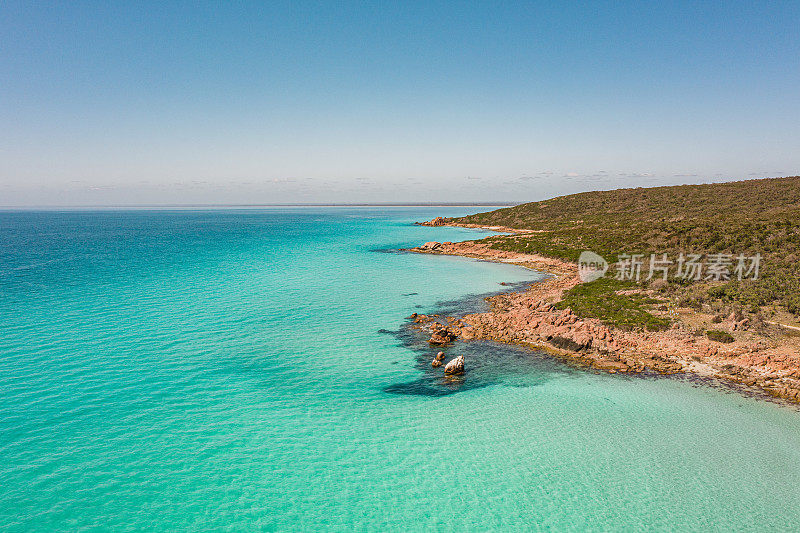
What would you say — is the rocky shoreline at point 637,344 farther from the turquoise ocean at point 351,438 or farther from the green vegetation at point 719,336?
the turquoise ocean at point 351,438

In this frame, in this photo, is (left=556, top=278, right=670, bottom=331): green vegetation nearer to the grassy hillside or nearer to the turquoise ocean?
the grassy hillside

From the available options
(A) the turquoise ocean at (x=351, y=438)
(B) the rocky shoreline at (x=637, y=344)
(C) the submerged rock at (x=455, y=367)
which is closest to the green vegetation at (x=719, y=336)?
(B) the rocky shoreline at (x=637, y=344)

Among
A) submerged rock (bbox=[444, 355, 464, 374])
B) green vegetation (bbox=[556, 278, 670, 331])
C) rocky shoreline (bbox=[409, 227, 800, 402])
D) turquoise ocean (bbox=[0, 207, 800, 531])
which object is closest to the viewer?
turquoise ocean (bbox=[0, 207, 800, 531])

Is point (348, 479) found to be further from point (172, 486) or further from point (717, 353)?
point (717, 353)

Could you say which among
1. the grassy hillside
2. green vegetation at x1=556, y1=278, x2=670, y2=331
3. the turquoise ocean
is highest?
the grassy hillside

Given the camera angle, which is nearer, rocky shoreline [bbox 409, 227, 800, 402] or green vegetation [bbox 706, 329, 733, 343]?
rocky shoreline [bbox 409, 227, 800, 402]

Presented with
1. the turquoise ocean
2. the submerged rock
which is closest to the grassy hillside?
the turquoise ocean

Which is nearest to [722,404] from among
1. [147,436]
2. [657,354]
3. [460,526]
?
[657,354]

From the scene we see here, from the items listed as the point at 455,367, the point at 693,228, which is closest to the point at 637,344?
the point at 455,367
